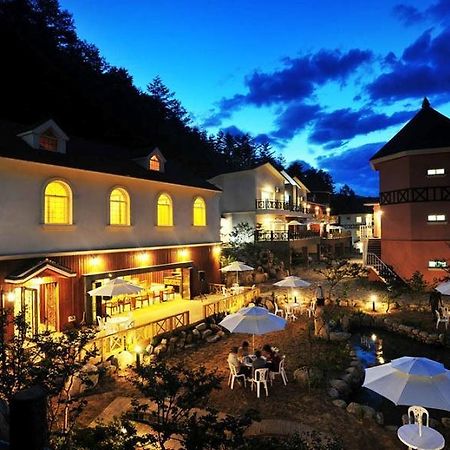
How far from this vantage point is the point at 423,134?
2541cm

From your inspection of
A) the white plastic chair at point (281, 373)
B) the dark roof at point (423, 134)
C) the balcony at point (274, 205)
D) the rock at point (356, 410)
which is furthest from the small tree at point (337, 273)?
the rock at point (356, 410)

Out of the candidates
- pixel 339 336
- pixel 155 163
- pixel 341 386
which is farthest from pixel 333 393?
pixel 155 163

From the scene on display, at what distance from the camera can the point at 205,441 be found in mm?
4062

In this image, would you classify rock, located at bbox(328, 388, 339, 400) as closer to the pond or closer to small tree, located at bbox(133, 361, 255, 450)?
the pond

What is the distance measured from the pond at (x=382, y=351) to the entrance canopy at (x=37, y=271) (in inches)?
463

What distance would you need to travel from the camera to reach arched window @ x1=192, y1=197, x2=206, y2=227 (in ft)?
72.2

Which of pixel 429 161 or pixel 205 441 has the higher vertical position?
pixel 429 161

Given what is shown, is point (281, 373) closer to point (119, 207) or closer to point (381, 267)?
point (119, 207)

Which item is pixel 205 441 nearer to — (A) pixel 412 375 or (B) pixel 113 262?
(A) pixel 412 375

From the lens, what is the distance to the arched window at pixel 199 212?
22.0m

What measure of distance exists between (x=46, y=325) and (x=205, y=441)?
12.8 meters

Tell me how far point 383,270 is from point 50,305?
22774mm

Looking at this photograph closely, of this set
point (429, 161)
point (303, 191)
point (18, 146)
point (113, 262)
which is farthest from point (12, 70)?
point (303, 191)

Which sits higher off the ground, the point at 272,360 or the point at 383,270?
the point at 383,270
